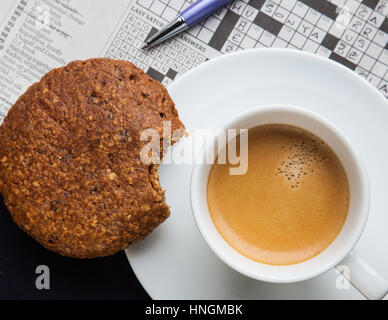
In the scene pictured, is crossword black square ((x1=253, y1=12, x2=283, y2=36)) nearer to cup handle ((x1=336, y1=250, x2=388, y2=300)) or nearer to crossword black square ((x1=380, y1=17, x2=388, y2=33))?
crossword black square ((x1=380, y1=17, x2=388, y2=33))

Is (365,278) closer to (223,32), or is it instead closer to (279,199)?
(279,199)

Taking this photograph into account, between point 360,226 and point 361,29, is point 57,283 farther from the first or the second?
point 361,29

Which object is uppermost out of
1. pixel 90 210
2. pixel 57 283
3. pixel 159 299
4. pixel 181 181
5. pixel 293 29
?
pixel 293 29

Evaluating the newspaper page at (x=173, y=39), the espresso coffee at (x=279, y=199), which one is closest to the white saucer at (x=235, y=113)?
the espresso coffee at (x=279, y=199)

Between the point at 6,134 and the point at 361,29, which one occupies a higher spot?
the point at 361,29

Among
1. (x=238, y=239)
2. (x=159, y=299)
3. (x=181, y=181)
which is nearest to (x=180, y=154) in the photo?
(x=181, y=181)
